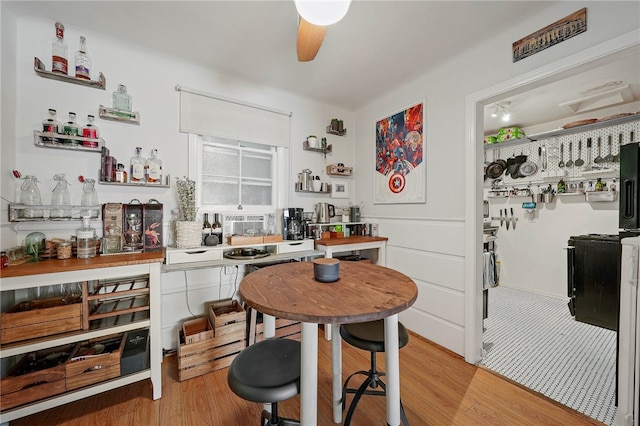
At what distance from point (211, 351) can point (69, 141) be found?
1879mm

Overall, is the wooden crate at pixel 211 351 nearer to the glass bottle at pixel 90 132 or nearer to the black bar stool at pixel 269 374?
the black bar stool at pixel 269 374

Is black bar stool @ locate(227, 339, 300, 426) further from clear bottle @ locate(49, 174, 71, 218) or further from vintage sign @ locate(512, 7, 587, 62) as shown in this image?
vintage sign @ locate(512, 7, 587, 62)

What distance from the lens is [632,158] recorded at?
157 cm

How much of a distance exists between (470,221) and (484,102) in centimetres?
99

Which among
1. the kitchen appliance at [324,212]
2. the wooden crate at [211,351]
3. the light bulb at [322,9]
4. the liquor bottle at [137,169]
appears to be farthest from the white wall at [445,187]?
the liquor bottle at [137,169]

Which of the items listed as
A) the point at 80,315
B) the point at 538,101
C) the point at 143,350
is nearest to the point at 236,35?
the point at 80,315

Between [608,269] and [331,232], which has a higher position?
[331,232]

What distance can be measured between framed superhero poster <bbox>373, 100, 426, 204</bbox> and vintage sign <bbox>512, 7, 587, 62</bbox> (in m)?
0.82

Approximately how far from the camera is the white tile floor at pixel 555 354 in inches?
67.1

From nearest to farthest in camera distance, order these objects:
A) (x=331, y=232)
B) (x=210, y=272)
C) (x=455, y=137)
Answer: (x=455, y=137), (x=210, y=272), (x=331, y=232)

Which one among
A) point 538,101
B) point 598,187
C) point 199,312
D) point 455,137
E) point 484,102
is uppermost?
point 538,101

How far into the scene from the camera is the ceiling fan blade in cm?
129

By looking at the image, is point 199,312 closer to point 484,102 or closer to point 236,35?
point 236,35

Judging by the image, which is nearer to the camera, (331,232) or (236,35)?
(236,35)
